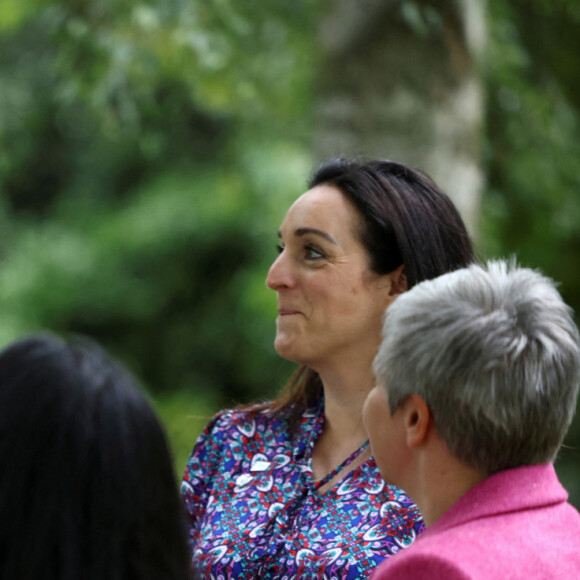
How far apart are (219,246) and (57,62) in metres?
4.66

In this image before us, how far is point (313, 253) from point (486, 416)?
924mm

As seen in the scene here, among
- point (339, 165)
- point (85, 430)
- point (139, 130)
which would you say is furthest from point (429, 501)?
point (139, 130)

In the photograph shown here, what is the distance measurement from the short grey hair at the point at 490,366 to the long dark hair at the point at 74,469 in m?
0.52

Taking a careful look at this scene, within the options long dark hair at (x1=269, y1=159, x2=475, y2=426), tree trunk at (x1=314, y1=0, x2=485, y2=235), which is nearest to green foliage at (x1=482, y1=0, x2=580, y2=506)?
tree trunk at (x1=314, y1=0, x2=485, y2=235)

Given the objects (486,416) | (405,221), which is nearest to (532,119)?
(405,221)

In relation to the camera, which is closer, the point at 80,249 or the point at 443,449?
the point at 443,449

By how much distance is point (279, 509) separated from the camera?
7.35 feet

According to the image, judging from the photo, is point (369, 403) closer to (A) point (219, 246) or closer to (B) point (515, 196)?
(B) point (515, 196)

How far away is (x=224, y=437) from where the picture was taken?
2488mm

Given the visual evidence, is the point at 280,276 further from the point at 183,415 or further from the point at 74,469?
the point at 183,415

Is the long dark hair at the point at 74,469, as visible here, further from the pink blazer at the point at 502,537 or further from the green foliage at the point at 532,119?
the green foliage at the point at 532,119

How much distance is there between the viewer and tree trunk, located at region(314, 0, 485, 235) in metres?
4.04

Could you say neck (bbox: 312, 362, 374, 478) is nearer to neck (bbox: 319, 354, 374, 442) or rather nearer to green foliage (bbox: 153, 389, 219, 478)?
neck (bbox: 319, 354, 374, 442)

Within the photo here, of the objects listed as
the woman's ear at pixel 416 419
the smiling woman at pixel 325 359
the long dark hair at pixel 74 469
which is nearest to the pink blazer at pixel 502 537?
the woman's ear at pixel 416 419
